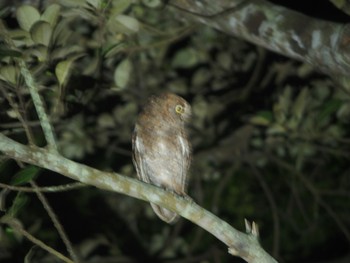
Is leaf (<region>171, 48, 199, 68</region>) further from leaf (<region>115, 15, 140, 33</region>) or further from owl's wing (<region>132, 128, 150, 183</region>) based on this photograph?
leaf (<region>115, 15, 140, 33</region>)

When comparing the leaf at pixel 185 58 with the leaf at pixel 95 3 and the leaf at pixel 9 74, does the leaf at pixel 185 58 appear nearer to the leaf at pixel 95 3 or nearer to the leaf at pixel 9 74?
the leaf at pixel 95 3

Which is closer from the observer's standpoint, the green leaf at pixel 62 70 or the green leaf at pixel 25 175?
the green leaf at pixel 25 175

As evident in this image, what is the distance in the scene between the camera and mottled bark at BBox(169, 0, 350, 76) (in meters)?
Answer: 2.27

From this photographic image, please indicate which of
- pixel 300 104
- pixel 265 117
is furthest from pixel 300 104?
pixel 265 117

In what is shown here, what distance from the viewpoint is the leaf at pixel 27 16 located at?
8.16 ft

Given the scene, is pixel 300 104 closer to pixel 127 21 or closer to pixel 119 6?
pixel 127 21

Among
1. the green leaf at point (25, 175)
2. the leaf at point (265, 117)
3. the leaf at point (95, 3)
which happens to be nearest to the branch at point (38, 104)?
the green leaf at point (25, 175)

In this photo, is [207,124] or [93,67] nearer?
[93,67]

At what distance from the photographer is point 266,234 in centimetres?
754

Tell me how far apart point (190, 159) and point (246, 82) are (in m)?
1.65

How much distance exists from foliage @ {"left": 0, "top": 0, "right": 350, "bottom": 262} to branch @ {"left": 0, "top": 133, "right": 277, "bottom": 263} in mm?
230

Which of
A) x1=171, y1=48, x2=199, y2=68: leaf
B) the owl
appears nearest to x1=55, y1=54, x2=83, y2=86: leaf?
the owl

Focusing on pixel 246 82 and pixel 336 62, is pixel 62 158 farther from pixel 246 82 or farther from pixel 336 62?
pixel 246 82

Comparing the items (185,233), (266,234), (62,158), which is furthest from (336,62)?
(266,234)
